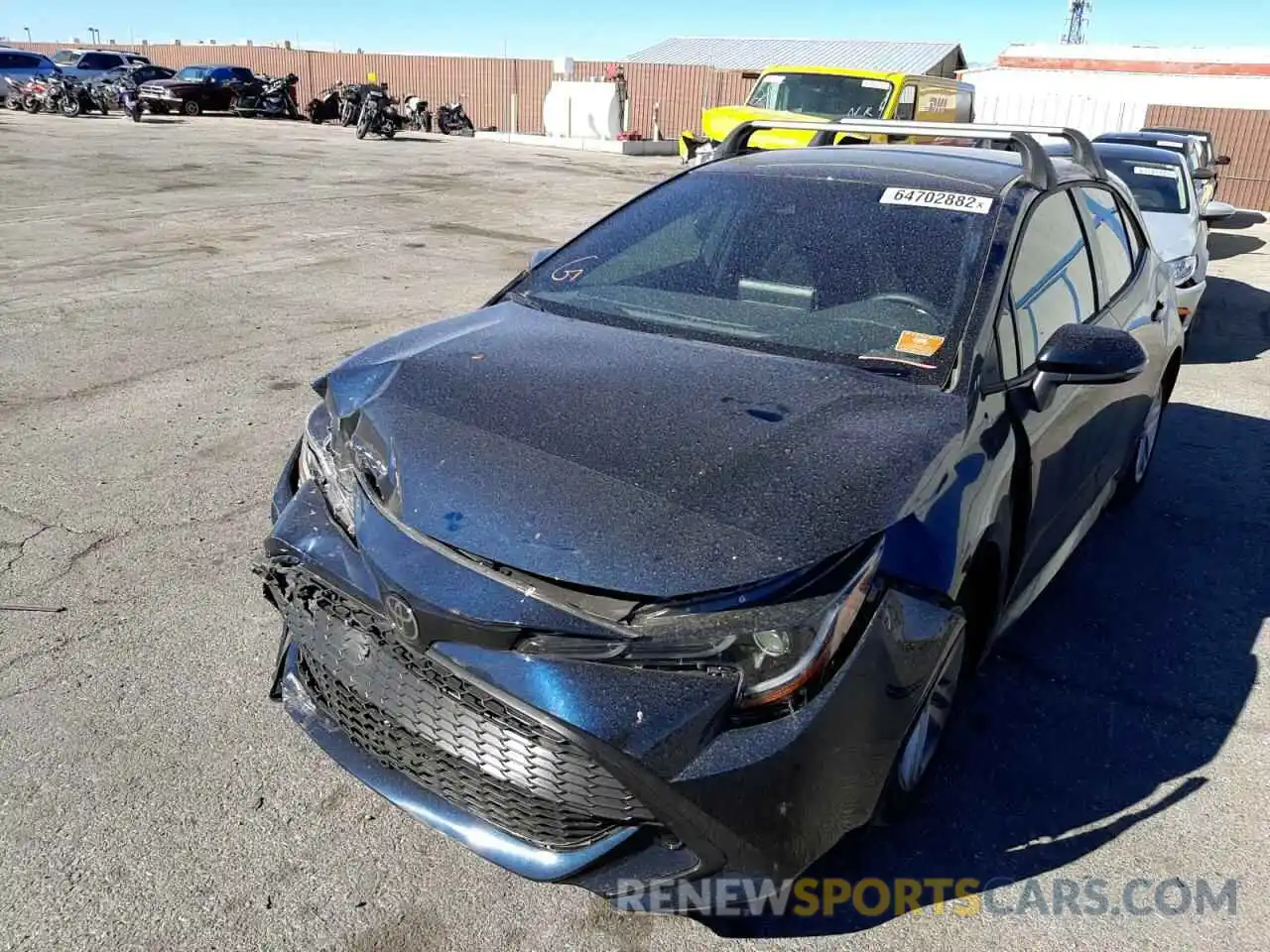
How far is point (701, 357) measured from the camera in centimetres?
287

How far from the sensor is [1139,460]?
4.84 m

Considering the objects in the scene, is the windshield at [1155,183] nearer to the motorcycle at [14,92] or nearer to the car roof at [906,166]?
the car roof at [906,166]

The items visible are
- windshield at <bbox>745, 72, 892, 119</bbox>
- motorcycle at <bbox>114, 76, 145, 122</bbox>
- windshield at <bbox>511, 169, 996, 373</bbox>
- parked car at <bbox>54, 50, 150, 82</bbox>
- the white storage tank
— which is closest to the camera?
windshield at <bbox>511, 169, 996, 373</bbox>

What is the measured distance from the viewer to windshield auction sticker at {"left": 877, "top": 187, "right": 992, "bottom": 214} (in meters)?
3.17

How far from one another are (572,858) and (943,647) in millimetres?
975

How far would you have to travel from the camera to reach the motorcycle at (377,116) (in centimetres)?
2741

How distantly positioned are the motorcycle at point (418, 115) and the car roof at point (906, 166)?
1213 inches

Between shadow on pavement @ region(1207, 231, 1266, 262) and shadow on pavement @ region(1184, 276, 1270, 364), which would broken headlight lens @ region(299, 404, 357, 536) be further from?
shadow on pavement @ region(1207, 231, 1266, 262)

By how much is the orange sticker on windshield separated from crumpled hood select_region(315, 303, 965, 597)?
0.16m

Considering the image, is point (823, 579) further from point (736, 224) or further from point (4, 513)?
point (4, 513)

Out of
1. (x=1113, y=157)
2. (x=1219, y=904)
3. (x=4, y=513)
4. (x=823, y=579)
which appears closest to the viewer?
(x=823, y=579)

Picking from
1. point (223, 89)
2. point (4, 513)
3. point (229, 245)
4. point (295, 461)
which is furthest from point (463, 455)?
point (223, 89)

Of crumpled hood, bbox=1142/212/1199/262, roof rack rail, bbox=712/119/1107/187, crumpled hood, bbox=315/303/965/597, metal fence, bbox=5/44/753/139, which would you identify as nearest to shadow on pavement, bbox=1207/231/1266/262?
crumpled hood, bbox=1142/212/1199/262

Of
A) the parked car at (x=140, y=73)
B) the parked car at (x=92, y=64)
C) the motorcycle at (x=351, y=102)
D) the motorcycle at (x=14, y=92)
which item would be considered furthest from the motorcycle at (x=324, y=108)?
the motorcycle at (x=14, y=92)
